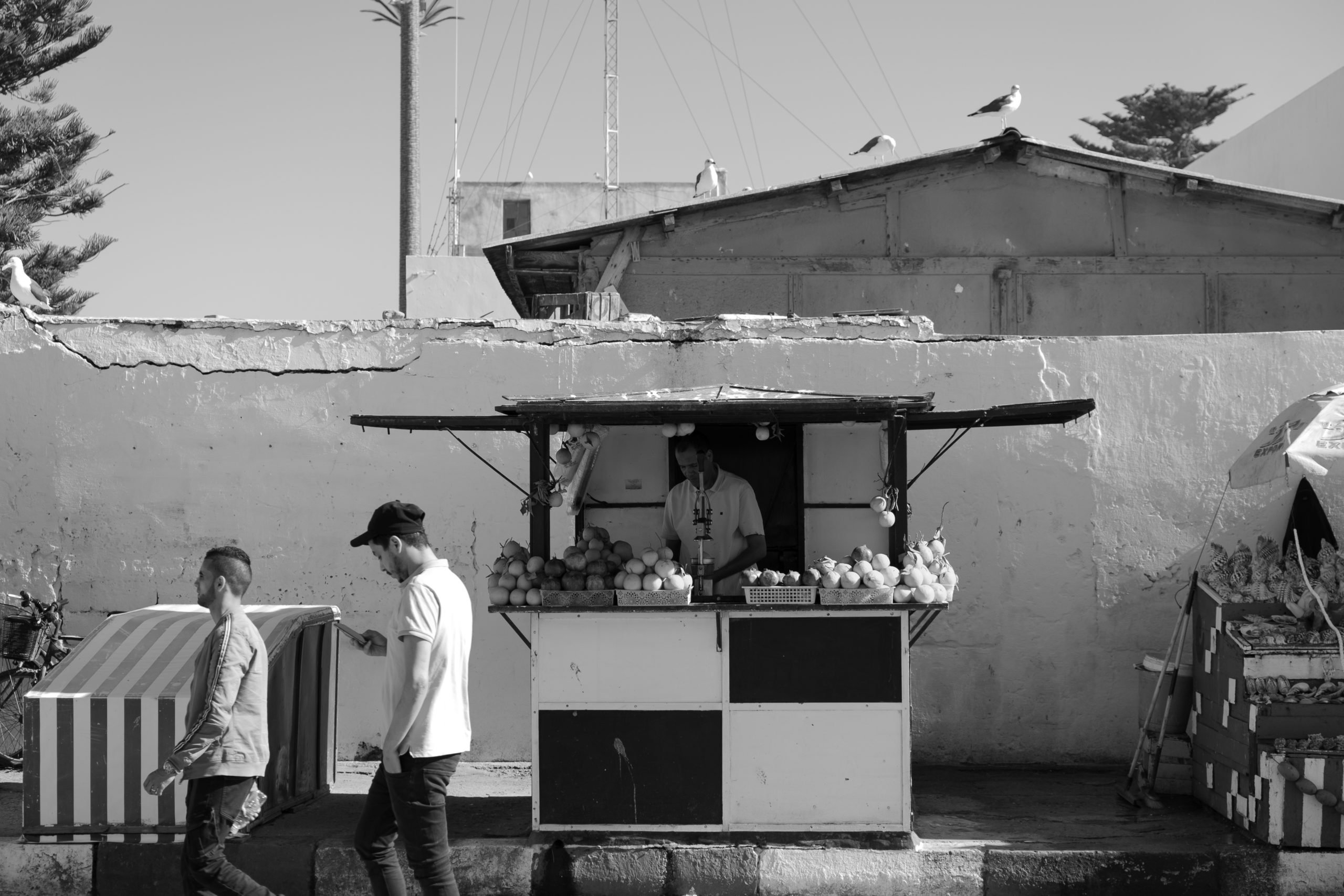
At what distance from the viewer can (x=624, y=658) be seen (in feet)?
21.0

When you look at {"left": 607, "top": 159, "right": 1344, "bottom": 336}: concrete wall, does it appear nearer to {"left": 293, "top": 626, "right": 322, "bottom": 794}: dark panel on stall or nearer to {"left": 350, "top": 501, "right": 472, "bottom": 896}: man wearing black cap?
{"left": 293, "top": 626, "right": 322, "bottom": 794}: dark panel on stall

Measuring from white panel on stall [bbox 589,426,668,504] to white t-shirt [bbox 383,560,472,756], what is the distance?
2692 mm

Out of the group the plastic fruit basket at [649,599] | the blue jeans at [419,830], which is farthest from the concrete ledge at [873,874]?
the blue jeans at [419,830]

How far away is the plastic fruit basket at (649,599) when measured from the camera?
6301 millimetres

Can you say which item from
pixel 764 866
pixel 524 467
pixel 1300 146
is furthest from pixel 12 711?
pixel 1300 146

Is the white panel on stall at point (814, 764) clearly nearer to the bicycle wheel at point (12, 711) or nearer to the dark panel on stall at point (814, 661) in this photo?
the dark panel on stall at point (814, 661)

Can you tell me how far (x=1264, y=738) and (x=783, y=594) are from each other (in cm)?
248

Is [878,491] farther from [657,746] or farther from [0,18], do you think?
[0,18]

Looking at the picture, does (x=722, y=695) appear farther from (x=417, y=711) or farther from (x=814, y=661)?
(x=417, y=711)

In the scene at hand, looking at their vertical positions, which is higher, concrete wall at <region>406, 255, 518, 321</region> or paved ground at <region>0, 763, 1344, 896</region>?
concrete wall at <region>406, 255, 518, 321</region>

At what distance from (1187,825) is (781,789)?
219 cm

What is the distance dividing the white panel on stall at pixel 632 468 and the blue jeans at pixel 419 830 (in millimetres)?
2922

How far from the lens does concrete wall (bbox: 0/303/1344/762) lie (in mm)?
8273

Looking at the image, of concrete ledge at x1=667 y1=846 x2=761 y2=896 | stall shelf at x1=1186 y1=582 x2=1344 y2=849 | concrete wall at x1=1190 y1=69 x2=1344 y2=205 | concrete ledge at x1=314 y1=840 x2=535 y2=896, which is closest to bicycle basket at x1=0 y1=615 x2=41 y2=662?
concrete ledge at x1=314 y1=840 x2=535 y2=896
